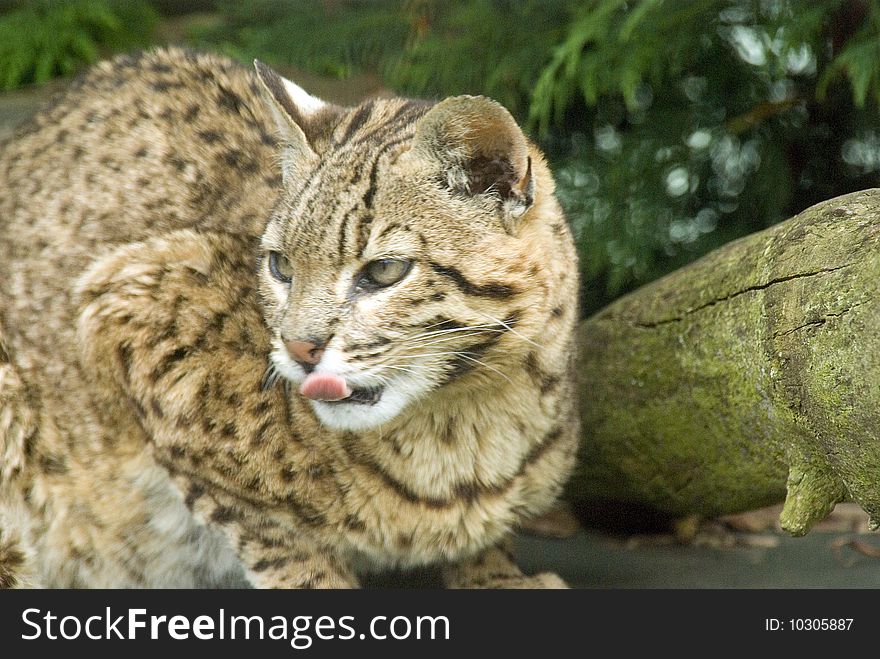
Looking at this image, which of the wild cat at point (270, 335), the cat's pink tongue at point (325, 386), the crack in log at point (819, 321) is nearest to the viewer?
the crack in log at point (819, 321)

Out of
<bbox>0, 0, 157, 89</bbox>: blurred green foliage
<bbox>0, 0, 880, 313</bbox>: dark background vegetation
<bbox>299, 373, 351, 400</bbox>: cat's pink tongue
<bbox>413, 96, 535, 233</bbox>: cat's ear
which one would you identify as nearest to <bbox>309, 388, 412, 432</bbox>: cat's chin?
<bbox>299, 373, 351, 400</bbox>: cat's pink tongue

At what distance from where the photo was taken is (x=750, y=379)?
354cm

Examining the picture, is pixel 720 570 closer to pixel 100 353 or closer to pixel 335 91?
pixel 100 353

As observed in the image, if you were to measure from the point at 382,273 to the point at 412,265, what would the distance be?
9 centimetres

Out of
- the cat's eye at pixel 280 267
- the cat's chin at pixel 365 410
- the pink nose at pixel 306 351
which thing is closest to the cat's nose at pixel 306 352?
the pink nose at pixel 306 351

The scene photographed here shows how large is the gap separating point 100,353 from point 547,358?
5.47ft

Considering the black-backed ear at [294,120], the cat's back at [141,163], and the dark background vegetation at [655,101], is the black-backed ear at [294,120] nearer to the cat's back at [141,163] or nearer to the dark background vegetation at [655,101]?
the cat's back at [141,163]

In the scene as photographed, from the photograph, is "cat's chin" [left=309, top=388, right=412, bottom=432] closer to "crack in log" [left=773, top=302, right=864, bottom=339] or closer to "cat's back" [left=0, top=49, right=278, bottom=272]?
"cat's back" [left=0, top=49, right=278, bottom=272]

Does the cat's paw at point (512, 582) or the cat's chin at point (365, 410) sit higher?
the cat's chin at point (365, 410)

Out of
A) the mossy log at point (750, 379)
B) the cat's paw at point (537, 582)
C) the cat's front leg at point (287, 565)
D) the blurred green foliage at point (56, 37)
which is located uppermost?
the blurred green foliage at point (56, 37)

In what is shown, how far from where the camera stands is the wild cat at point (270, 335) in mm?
3146

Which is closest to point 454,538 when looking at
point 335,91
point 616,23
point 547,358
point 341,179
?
point 547,358

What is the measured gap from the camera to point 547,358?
353cm

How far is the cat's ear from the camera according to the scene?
10.1ft
